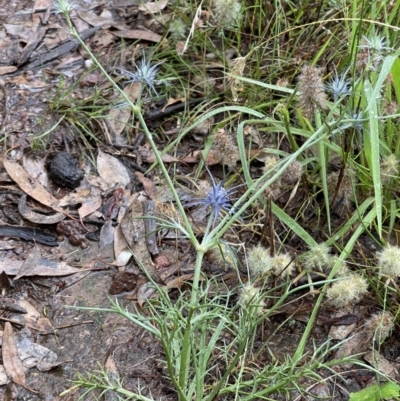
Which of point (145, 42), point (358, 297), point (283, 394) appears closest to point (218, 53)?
point (145, 42)

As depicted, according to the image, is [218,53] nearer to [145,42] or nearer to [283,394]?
[145,42]

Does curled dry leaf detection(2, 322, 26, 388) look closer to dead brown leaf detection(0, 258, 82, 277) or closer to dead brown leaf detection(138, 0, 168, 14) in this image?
dead brown leaf detection(0, 258, 82, 277)

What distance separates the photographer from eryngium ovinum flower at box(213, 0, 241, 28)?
260cm

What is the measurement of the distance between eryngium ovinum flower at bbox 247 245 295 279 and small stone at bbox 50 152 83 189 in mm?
839

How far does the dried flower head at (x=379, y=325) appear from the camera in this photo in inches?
79.2

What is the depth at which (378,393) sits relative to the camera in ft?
6.13

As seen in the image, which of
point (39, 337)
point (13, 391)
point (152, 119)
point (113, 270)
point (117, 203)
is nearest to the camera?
point (13, 391)

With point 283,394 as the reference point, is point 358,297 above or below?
above

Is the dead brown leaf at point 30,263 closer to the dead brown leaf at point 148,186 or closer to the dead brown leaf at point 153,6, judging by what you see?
the dead brown leaf at point 148,186

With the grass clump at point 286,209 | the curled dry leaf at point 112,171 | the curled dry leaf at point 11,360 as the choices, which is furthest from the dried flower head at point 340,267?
the curled dry leaf at point 11,360

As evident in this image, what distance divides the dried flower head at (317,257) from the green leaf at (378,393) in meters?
0.39

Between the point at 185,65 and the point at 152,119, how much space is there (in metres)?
0.28

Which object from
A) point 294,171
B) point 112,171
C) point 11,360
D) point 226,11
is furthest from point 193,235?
point 226,11

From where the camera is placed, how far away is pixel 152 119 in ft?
Answer: 9.20
